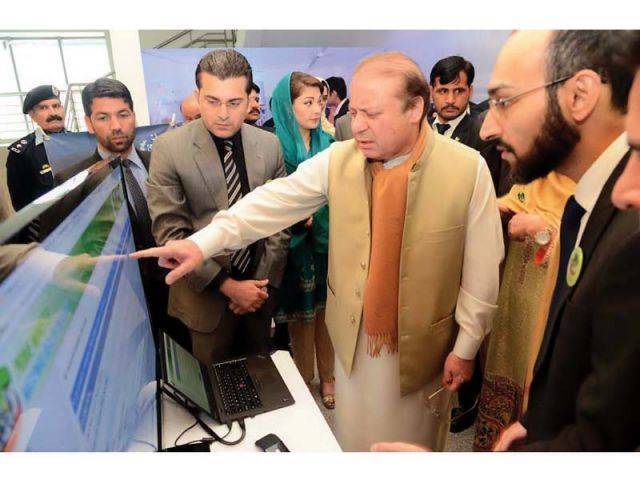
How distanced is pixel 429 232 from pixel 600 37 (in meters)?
0.52

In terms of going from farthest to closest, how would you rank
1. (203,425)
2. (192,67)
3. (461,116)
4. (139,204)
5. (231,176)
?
(192,67)
(461,116)
(139,204)
(231,176)
(203,425)

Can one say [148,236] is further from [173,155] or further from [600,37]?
[600,37]

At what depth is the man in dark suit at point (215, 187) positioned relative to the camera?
1274 millimetres

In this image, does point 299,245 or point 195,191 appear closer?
point 195,191

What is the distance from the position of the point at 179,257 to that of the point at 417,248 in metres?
0.59

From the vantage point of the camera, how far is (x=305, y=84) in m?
1.83

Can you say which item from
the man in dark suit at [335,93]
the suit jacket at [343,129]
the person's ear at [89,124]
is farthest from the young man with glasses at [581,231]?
the man in dark suit at [335,93]

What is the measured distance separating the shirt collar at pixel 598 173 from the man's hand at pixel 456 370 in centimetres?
61

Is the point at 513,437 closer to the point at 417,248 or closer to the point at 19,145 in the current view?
the point at 417,248

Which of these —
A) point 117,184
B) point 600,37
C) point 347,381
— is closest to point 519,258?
point 347,381

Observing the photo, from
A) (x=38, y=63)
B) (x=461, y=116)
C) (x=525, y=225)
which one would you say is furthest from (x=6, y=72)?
(x=461, y=116)

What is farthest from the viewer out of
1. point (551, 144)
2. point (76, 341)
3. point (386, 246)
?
point (386, 246)

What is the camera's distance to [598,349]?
48 cm

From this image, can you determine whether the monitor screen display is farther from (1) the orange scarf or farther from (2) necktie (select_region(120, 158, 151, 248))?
(2) necktie (select_region(120, 158, 151, 248))
